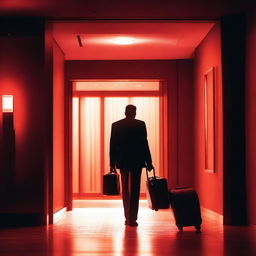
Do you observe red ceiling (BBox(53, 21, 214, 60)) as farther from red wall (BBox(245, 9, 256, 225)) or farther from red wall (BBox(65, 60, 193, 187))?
red wall (BBox(245, 9, 256, 225))

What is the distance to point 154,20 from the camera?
24.2 ft

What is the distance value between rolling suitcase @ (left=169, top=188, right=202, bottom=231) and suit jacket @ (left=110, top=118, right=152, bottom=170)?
0.68 m

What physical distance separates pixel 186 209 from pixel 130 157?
0.98m

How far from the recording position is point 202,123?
30.0 ft

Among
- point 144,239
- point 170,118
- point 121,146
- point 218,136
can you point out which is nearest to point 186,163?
point 170,118

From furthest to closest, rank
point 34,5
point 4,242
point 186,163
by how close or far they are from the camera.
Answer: point 186,163 → point 34,5 → point 4,242

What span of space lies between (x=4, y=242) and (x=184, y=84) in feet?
18.0

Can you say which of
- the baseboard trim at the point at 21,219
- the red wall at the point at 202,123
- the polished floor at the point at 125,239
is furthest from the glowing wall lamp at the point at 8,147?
the red wall at the point at 202,123

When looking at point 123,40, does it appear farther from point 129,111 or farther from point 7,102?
point 7,102

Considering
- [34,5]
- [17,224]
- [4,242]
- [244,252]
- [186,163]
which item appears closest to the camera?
[244,252]

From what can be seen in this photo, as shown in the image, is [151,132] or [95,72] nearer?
[95,72]

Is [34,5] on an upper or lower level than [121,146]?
upper

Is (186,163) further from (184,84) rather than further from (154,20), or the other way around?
(154,20)

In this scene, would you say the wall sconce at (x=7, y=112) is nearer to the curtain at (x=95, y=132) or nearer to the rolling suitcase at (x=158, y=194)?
the rolling suitcase at (x=158, y=194)
